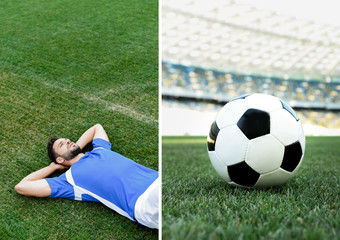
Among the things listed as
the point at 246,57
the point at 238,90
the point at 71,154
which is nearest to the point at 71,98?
the point at 71,154

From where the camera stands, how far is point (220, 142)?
2.65 metres

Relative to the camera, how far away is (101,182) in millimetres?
3197

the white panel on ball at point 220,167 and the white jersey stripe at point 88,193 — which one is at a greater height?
the white panel on ball at point 220,167

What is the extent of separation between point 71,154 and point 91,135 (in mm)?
440

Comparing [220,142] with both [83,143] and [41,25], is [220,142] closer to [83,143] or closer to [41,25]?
[83,143]

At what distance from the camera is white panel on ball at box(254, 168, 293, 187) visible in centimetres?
254

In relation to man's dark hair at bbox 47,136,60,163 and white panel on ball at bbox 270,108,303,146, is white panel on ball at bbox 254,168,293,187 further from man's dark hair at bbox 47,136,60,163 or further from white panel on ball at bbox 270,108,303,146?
man's dark hair at bbox 47,136,60,163

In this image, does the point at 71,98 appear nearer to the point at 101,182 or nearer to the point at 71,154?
the point at 71,154

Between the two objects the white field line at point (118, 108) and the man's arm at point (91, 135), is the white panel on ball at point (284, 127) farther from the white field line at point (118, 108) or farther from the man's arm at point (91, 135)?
the white field line at point (118, 108)

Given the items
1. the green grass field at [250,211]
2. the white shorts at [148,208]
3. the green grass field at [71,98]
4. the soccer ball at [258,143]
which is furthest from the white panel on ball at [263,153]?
the green grass field at [71,98]

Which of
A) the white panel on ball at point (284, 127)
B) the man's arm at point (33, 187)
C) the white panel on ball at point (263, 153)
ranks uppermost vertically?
the white panel on ball at point (284, 127)

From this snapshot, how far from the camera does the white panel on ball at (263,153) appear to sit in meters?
2.50

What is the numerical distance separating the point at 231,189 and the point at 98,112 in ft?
8.69

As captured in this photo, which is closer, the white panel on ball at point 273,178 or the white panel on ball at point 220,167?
the white panel on ball at point 273,178
